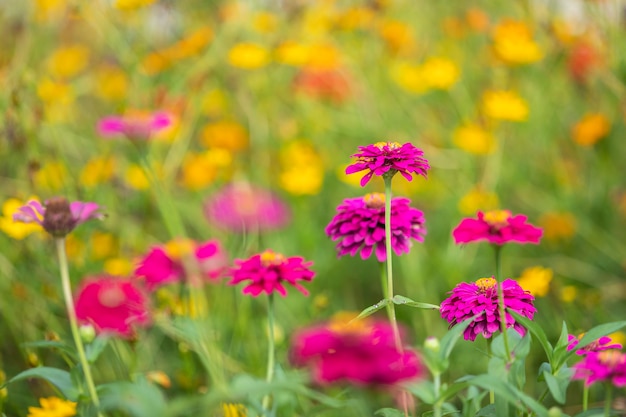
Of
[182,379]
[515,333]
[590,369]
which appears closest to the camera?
[590,369]

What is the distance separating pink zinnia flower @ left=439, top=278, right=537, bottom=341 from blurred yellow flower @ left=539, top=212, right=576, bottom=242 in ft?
3.82

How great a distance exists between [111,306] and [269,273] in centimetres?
16

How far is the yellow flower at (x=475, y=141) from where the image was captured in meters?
1.94

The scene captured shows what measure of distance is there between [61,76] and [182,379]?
1.50 m

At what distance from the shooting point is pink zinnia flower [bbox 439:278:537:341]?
2.47 feet

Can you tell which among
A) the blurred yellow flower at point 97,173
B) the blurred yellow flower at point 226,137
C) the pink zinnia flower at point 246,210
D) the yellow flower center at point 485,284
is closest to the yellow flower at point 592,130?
the pink zinnia flower at point 246,210

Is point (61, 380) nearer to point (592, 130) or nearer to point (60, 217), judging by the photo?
point (60, 217)

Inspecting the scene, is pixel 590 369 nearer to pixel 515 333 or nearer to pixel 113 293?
pixel 515 333

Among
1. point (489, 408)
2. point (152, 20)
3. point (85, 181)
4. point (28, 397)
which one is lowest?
point (28, 397)

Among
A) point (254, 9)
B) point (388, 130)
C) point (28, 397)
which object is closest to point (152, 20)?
point (254, 9)

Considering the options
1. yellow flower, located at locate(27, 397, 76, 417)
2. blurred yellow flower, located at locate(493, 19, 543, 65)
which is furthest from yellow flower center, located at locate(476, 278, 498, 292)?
blurred yellow flower, located at locate(493, 19, 543, 65)

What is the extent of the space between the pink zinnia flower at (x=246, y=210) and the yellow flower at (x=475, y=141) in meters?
0.46

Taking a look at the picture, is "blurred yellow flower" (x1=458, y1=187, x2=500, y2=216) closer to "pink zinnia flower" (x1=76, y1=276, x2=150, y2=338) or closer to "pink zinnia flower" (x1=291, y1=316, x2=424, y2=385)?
"pink zinnia flower" (x1=76, y1=276, x2=150, y2=338)

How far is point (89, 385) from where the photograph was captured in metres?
0.73
